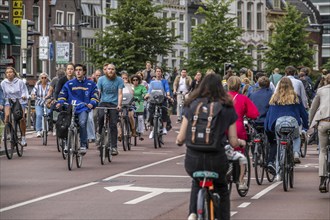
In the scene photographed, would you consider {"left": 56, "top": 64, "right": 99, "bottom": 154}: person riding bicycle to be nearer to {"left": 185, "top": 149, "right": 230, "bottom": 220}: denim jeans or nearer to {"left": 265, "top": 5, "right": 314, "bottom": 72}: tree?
{"left": 185, "top": 149, "right": 230, "bottom": 220}: denim jeans

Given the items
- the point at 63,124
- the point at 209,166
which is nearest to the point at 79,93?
the point at 63,124

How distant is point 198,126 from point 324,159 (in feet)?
22.2

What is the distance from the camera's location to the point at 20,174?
22.0 meters

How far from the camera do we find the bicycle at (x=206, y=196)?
1144cm

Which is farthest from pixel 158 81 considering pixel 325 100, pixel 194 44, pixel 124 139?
pixel 194 44

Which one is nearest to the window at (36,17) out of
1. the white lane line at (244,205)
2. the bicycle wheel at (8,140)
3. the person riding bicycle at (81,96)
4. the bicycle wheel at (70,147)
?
the bicycle wheel at (8,140)

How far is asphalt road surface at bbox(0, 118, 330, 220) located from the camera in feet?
51.2

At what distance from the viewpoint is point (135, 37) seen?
237ft

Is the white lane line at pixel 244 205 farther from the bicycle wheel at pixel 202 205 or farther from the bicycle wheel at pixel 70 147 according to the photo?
the bicycle wheel at pixel 70 147

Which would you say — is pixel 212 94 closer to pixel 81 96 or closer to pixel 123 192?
pixel 123 192

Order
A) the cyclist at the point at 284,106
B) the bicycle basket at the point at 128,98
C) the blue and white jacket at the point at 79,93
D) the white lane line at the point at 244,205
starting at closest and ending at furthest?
the white lane line at the point at 244,205
the cyclist at the point at 284,106
the blue and white jacket at the point at 79,93
the bicycle basket at the point at 128,98

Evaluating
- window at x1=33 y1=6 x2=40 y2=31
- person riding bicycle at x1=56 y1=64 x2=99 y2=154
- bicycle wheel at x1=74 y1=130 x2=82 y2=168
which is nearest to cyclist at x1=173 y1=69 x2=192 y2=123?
person riding bicycle at x1=56 y1=64 x2=99 y2=154

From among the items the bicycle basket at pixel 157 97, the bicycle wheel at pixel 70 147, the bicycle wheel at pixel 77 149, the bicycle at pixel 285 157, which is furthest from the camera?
the bicycle basket at pixel 157 97

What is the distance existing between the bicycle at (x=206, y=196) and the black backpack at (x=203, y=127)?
23cm
